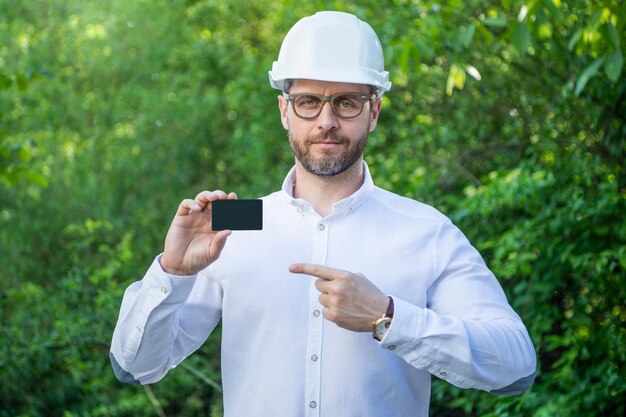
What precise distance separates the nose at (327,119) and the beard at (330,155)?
0.02 meters

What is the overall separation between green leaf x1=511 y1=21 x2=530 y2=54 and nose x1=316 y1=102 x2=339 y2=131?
134 centimetres

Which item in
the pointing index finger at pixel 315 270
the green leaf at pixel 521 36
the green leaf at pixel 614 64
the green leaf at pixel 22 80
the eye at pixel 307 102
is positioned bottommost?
the green leaf at pixel 22 80

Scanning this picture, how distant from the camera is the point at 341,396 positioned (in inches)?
95.5

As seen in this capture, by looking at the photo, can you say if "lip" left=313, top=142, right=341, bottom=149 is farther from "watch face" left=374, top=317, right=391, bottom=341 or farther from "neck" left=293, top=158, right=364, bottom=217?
"watch face" left=374, top=317, right=391, bottom=341

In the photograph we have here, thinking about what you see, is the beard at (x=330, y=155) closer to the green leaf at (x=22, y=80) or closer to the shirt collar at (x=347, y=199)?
the shirt collar at (x=347, y=199)

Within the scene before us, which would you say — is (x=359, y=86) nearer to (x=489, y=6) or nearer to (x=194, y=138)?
(x=489, y=6)

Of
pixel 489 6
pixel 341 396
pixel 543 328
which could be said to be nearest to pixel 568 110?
pixel 489 6

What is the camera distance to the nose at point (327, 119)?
250cm

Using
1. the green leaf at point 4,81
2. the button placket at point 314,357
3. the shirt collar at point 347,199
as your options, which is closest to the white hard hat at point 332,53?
the shirt collar at point 347,199

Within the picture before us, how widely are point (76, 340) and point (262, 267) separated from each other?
10.3 ft

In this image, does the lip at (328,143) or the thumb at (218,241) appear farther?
the lip at (328,143)

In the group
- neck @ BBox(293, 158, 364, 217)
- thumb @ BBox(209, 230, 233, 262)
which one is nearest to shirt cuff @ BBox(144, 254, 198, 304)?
thumb @ BBox(209, 230, 233, 262)

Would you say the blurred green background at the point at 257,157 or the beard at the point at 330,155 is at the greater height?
the beard at the point at 330,155

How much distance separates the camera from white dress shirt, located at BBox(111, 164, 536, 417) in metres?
2.37
